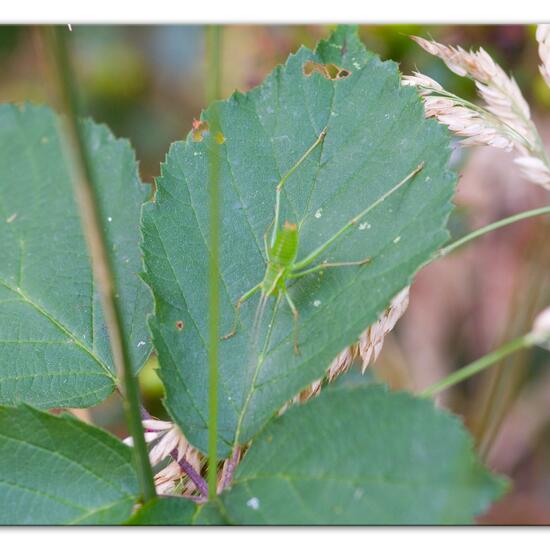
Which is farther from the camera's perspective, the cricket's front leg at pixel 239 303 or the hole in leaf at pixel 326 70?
the hole in leaf at pixel 326 70

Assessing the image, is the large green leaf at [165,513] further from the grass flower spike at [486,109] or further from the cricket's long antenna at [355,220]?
the grass flower spike at [486,109]

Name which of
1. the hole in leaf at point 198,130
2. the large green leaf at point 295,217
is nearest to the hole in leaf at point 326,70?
the large green leaf at point 295,217

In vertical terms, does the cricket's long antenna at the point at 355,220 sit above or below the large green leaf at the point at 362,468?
above

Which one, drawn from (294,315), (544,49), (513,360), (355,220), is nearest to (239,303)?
(294,315)

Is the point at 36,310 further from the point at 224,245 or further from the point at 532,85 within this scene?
the point at 532,85

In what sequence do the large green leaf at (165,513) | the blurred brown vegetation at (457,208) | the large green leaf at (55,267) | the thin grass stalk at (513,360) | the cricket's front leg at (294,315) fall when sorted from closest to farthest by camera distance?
the large green leaf at (165,513) → the cricket's front leg at (294,315) → the large green leaf at (55,267) → the thin grass stalk at (513,360) → the blurred brown vegetation at (457,208)

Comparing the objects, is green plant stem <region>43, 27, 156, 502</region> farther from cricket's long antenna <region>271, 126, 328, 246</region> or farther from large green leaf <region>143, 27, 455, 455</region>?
cricket's long antenna <region>271, 126, 328, 246</region>

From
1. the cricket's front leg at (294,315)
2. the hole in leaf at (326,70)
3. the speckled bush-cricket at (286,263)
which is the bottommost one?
the cricket's front leg at (294,315)

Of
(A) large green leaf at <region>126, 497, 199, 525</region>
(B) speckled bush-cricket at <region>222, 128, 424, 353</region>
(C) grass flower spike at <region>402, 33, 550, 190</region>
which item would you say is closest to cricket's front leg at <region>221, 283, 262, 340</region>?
(B) speckled bush-cricket at <region>222, 128, 424, 353</region>
